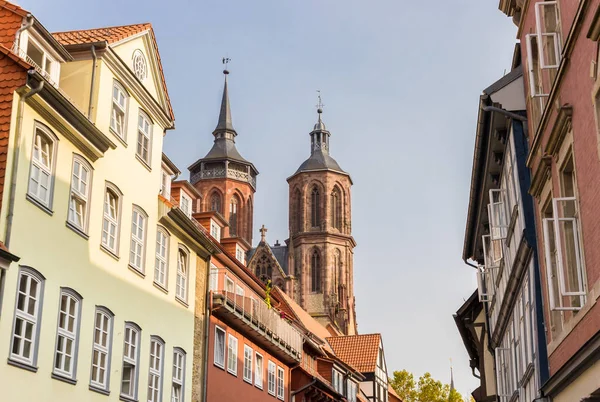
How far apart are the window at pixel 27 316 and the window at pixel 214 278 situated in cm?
1087

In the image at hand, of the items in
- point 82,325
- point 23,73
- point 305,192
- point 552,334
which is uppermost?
point 305,192

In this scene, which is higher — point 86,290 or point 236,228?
point 236,228

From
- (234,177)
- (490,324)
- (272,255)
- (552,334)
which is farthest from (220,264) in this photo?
(234,177)

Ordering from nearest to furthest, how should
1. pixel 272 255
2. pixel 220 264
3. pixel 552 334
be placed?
pixel 552 334 < pixel 220 264 < pixel 272 255

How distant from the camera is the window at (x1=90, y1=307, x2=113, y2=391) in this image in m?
18.3

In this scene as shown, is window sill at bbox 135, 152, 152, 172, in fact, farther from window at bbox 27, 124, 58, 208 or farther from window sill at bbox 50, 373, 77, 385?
window sill at bbox 50, 373, 77, 385

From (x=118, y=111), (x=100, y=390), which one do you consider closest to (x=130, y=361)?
(x=100, y=390)

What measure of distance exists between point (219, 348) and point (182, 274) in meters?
3.46

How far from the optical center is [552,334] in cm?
1341

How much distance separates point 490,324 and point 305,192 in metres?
81.3

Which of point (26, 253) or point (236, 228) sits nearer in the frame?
point (26, 253)

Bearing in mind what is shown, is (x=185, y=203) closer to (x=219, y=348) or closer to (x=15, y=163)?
(x=219, y=348)

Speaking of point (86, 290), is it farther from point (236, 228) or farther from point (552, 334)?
point (236, 228)

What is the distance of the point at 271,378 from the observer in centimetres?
3228
